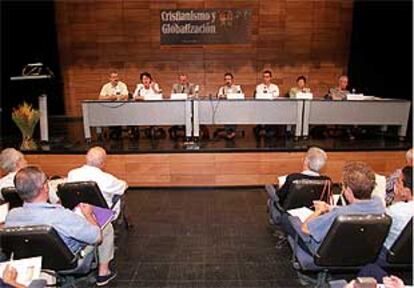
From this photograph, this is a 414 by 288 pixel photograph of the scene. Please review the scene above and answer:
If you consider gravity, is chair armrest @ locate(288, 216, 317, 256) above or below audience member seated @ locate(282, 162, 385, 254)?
below

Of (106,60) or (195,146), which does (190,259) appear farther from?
(106,60)

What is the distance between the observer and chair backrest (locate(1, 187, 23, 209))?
293 centimetres

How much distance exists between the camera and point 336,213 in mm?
2359

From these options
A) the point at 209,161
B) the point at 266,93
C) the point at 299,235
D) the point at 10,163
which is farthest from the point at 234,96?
the point at 299,235

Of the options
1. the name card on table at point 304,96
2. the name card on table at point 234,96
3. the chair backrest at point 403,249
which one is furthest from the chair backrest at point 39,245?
the name card on table at point 304,96

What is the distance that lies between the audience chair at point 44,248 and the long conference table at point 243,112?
3.98m

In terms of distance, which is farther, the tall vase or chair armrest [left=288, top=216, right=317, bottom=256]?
the tall vase

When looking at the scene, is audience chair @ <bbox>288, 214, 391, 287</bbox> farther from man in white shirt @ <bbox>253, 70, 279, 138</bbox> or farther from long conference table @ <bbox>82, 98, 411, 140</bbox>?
man in white shirt @ <bbox>253, 70, 279, 138</bbox>

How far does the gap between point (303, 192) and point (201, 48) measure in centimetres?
671

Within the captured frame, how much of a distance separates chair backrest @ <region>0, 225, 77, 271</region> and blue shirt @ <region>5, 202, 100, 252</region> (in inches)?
2.9

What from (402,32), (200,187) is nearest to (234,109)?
(200,187)

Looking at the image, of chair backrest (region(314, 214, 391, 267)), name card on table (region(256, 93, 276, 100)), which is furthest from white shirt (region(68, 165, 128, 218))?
name card on table (region(256, 93, 276, 100))

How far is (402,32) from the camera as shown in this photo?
7.38m

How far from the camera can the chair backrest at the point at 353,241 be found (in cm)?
224
